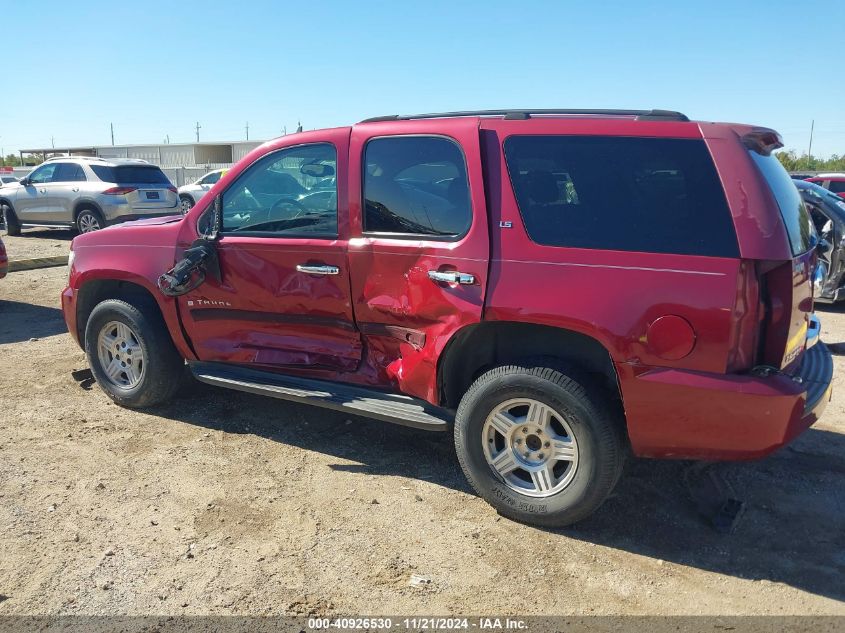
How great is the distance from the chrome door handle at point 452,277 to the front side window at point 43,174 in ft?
47.0

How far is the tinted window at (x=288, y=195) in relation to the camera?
162 inches

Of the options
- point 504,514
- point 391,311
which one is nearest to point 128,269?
point 391,311

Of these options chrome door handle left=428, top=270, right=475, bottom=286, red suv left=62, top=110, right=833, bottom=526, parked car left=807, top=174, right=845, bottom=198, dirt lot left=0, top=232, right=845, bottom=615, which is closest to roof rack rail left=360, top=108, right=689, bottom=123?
red suv left=62, top=110, right=833, bottom=526

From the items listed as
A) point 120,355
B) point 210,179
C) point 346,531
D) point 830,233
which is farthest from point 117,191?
point 346,531

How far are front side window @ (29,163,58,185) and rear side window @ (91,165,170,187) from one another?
4.04 feet

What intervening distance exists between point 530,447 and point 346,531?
102 cm

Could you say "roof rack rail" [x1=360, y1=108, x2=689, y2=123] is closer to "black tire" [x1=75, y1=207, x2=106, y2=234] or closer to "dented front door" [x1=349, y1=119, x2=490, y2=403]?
"dented front door" [x1=349, y1=119, x2=490, y2=403]

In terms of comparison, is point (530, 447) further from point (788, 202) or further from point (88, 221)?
point (88, 221)

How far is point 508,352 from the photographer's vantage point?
3.66 meters

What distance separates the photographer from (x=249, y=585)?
3066 mm

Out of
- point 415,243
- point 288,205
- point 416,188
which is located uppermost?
point 416,188

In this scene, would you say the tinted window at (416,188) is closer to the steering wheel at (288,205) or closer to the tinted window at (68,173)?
the steering wheel at (288,205)

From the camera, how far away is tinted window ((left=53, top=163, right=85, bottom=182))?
580 inches

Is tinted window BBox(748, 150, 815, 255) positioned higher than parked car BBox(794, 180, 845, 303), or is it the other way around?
tinted window BBox(748, 150, 815, 255)
